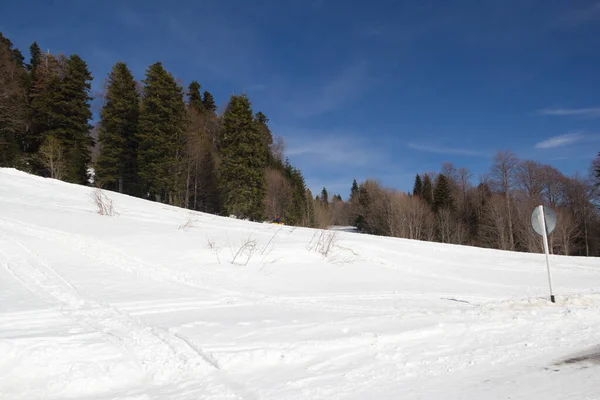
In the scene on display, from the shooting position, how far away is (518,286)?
31.3 feet

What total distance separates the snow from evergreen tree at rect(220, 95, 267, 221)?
1931cm

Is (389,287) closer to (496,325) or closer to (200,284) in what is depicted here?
(496,325)

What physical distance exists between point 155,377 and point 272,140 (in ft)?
187

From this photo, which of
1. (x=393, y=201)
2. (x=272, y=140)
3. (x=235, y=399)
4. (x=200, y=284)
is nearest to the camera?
(x=235, y=399)

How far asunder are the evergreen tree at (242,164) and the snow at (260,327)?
19314 millimetres

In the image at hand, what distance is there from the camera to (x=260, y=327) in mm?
4797

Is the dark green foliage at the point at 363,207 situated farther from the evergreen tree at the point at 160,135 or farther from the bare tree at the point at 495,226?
the evergreen tree at the point at 160,135

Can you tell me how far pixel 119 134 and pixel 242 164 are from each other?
39.6 ft

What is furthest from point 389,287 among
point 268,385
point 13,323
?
point 13,323

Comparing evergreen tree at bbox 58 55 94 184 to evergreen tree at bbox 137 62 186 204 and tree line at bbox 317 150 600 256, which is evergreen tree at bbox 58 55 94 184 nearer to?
evergreen tree at bbox 137 62 186 204

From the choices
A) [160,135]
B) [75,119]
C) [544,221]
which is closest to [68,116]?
[75,119]

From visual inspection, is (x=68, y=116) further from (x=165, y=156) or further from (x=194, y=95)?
(x=194, y=95)

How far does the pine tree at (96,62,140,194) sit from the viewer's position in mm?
30016

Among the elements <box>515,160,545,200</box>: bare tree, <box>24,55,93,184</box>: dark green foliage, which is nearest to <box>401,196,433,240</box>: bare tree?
<box>515,160,545,200</box>: bare tree
